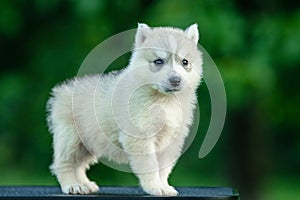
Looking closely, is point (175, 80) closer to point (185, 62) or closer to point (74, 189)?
point (185, 62)

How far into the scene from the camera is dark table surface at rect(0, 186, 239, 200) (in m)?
3.91

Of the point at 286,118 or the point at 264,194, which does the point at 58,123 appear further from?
the point at 286,118

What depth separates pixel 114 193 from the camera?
4156 mm

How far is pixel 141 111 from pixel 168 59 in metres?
0.29

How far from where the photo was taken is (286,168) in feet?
39.1

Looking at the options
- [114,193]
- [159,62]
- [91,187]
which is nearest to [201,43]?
[91,187]

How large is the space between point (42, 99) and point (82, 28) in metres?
0.96

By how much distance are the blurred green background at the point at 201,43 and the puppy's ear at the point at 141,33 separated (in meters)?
3.08

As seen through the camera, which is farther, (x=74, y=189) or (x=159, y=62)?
(x=74, y=189)

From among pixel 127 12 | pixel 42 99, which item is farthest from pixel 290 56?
pixel 42 99

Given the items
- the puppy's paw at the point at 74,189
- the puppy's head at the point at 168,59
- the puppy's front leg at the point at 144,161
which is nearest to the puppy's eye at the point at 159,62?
the puppy's head at the point at 168,59

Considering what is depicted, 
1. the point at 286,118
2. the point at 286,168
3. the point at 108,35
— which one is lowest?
the point at 286,168

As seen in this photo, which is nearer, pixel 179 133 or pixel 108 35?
pixel 179 133

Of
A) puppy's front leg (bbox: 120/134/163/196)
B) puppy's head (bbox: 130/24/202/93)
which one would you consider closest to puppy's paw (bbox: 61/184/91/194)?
puppy's front leg (bbox: 120/134/163/196)
